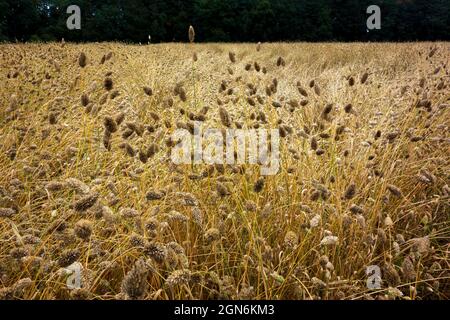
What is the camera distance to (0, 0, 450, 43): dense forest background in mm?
25344

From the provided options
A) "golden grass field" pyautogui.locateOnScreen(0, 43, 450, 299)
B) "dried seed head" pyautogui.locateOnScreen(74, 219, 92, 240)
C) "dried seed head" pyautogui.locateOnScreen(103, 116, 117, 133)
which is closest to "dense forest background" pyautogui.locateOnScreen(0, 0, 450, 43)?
"golden grass field" pyautogui.locateOnScreen(0, 43, 450, 299)

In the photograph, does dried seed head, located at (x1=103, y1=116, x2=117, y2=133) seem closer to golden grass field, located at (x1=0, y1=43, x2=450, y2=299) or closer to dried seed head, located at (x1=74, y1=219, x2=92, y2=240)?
golden grass field, located at (x1=0, y1=43, x2=450, y2=299)

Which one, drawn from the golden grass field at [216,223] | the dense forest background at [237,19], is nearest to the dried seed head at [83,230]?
the golden grass field at [216,223]

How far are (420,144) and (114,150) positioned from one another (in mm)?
1709

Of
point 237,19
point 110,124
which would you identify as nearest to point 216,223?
point 110,124

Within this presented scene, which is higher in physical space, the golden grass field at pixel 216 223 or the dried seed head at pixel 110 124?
the dried seed head at pixel 110 124

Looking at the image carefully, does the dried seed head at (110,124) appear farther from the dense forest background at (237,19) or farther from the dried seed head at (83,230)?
the dense forest background at (237,19)

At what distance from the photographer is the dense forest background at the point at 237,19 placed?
25.3m

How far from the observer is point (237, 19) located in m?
27.4

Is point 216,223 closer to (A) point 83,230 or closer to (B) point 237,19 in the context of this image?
(A) point 83,230
